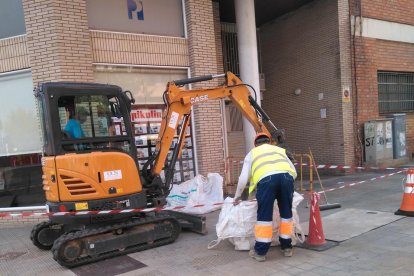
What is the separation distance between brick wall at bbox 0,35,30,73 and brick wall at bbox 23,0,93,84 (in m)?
0.19

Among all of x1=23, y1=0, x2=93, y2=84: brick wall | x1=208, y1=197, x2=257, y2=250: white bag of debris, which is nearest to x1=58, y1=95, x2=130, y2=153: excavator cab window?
x1=208, y1=197, x2=257, y2=250: white bag of debris

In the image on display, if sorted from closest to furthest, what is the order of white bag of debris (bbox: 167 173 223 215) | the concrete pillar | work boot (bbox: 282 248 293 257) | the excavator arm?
1. work boot (bbox: 282 248 293 257)
2. the excavator arm
3. white bag of debris (bbox: 167 173 223 215)
4. the concrete pillar

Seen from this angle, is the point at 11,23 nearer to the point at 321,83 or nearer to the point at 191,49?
the point at 191,49

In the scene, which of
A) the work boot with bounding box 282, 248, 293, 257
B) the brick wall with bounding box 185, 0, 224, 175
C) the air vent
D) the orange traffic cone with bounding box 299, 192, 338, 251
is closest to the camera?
the work boot with bounding box 282, 248, 293, 257

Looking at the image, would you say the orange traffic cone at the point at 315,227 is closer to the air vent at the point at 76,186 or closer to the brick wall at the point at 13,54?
the air vent at the point at 76,186

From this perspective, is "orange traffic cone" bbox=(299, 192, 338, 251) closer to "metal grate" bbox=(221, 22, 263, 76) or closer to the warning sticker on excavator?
the warning sticker on excavator

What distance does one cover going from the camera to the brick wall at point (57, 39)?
7.37 metres

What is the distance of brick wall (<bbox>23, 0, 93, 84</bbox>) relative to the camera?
7371 mm

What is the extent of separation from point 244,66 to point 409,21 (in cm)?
740

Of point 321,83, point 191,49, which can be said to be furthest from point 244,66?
Answer: point 321,83

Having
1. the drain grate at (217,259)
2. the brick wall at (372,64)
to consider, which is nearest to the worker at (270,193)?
the drain grate at (217,259)

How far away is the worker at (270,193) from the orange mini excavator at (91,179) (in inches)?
65.1

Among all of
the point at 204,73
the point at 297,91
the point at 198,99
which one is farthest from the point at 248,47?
the point at 198,99

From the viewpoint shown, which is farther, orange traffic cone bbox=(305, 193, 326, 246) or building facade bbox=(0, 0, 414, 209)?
building facade bbox=(0, 0, 414, 209)
